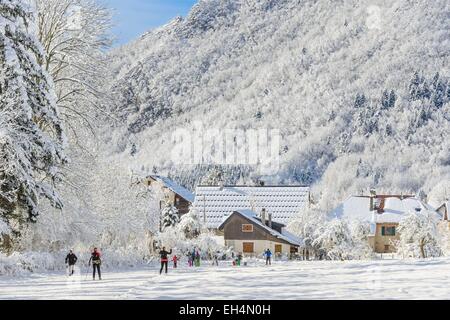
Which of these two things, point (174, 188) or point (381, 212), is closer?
point (381, 212)

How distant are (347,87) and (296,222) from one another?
4309 inches

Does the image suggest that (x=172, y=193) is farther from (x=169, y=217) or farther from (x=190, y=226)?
(x=190, y=226)

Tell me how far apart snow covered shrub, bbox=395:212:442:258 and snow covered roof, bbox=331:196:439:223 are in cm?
1923

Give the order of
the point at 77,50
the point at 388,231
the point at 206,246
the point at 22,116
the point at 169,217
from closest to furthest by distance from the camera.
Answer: the point at 22,116 < the point at 77,50 < the point at 206,246 < the point at 169,217 < the point at 388,231

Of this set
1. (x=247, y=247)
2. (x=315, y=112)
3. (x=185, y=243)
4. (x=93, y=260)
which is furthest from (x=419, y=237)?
(x=315, y=112)

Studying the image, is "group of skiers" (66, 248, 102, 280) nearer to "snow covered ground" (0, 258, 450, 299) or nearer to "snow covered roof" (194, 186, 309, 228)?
"snow covered ground" (0, 258, 450, 299)

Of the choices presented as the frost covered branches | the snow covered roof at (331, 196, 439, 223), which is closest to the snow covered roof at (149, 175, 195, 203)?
the snow covered roof at (331, 196, 439, 223)

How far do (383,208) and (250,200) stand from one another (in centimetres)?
1734

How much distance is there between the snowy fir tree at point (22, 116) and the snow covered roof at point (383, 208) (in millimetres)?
54092

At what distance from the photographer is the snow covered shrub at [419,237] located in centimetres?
4988

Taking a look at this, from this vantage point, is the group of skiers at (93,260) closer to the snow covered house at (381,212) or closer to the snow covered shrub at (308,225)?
the snow covered shrub at (308,225)

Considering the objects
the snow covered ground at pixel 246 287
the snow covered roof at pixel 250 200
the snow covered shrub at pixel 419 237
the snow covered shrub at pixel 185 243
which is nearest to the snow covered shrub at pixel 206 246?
the snow covered shrub at pixel 185 243

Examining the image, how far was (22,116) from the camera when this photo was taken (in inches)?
818
